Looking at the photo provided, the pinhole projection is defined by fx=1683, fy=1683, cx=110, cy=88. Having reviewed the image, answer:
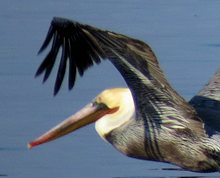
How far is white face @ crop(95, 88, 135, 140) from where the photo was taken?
34.1 feet

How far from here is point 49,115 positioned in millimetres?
12172

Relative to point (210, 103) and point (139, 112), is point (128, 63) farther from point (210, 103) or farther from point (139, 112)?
point (210, 103)

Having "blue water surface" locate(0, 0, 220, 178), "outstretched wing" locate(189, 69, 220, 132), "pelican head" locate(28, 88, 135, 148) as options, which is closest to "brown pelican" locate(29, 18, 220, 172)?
"pelican head" locate(28, 88, 135, 148)

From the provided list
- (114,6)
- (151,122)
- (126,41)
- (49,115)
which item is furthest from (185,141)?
(114,6)

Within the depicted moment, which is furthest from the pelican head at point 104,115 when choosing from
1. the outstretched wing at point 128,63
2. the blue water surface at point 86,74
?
the blue water surface at point 86,74

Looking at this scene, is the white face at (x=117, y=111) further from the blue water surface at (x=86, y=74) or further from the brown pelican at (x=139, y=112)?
the blue water surface at (x=86, y=74)

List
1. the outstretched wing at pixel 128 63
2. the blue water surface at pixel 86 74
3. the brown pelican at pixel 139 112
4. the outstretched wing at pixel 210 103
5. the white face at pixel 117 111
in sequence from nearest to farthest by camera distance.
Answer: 1. the outstretched wing at pixel 128 63
2. the brown pelican at pixel 139 112
3. the outstretched wing at pixel 210 103
4. the white face at pixel 117 111
5. the blue water surface at pixel 86 74

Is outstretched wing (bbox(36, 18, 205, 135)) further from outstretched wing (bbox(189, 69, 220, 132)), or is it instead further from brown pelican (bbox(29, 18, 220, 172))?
outstretched wing (bbox(189, 69, 220, 132))

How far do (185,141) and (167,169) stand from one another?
1203 mm

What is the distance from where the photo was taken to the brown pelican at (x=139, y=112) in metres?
9.77

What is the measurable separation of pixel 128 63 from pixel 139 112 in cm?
64

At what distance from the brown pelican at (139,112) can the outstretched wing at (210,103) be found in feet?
0.38

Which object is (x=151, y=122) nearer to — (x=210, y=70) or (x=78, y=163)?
(x=78, y=163)

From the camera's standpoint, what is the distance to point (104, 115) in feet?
34.8
